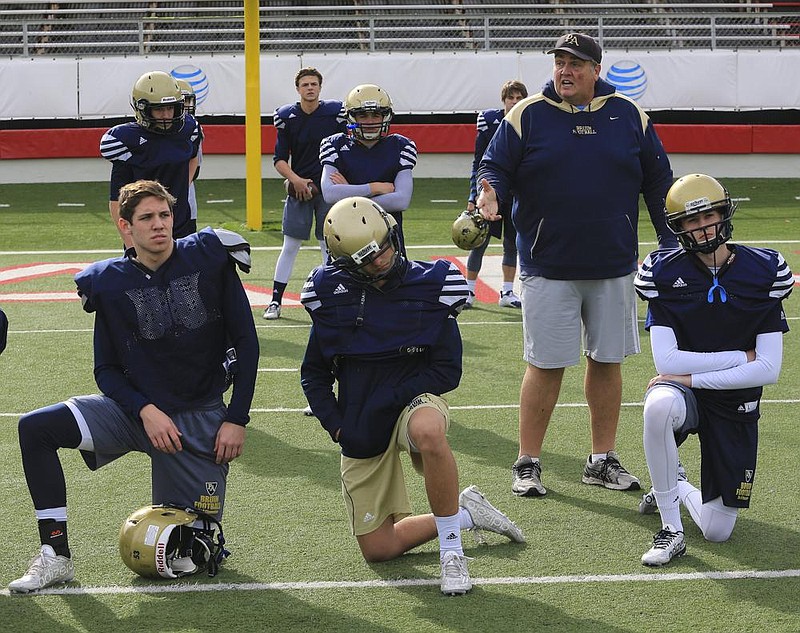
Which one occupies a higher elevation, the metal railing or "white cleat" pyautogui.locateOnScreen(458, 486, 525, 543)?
the metal railing

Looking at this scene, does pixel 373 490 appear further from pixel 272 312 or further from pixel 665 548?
pixel 272 312

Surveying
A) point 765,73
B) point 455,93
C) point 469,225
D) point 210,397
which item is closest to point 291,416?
point 469,225

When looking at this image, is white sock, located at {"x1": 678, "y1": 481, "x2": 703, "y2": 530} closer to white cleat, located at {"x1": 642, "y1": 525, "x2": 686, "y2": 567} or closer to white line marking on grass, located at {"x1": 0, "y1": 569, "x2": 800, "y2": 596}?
white cleat, located at {"x1": 642, "y1": 525, "x2": 686, "y2": 567}

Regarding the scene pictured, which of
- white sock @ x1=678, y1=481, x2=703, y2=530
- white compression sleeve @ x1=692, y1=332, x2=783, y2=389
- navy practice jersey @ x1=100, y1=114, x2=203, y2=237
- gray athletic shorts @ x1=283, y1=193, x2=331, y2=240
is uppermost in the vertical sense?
navy practice jersey @ x1=100, y1=114, x2=203, y2=237

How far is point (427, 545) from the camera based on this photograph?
4695mm

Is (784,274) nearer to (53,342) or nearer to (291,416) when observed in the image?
(291,416)

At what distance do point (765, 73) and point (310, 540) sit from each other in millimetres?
15219

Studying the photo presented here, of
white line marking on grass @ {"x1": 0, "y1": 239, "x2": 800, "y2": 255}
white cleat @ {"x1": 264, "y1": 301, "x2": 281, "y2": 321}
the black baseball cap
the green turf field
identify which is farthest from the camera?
white line marking on grass @ {"x1": 0, "y1": 239, "x2": 800, "y2": 255}

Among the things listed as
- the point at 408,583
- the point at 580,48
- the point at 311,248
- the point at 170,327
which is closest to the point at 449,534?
the point at 408,583

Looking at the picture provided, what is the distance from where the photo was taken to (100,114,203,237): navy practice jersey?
712cm

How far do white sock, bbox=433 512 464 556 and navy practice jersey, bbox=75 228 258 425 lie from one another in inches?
31.8

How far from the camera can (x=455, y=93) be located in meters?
18.0

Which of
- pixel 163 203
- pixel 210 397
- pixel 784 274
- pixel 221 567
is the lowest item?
pixel 221 567

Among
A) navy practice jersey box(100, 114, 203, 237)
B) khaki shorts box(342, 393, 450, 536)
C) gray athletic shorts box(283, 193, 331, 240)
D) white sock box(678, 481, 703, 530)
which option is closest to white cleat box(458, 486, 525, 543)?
khaki shorts box(342, 393, 450, 536)
